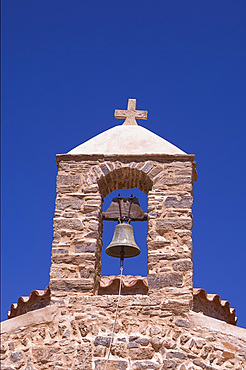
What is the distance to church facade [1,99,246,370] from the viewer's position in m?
5.92

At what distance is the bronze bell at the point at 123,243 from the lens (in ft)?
22.2

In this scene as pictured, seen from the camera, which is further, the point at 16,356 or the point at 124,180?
the point at 124,180

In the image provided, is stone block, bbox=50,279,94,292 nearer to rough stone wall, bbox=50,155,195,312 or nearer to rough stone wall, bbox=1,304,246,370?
rough stone wall, bbox=50,155,195,312

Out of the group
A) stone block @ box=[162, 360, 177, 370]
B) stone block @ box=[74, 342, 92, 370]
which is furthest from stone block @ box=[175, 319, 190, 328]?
stone block @ box=[74, 342, 92, 370]

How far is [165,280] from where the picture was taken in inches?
250

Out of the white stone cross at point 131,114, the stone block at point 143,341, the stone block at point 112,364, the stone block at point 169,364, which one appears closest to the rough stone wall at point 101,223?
the stone block at point 143,341

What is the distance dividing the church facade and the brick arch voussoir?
12 millimetres

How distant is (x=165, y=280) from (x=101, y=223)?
1.02m

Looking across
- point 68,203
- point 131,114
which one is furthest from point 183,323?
point 131,114

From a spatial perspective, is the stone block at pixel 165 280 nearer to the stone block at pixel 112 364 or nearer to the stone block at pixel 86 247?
the stone block at pixel 86 247

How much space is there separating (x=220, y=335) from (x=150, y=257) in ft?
3.50

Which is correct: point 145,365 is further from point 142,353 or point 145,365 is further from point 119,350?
point 119,350

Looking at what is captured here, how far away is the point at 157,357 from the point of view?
591 centimetres

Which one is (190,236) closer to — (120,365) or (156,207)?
(156,207)
